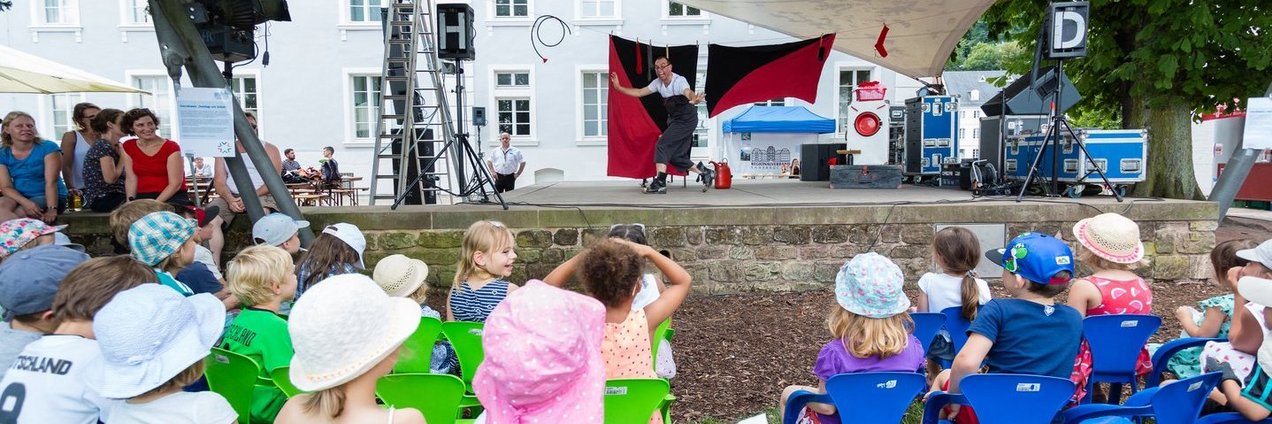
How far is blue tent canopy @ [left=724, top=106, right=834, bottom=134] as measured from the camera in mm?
16688

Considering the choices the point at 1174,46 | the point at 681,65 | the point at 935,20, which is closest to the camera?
the point at 1174,46

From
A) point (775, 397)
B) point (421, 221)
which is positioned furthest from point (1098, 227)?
point (421, 221)

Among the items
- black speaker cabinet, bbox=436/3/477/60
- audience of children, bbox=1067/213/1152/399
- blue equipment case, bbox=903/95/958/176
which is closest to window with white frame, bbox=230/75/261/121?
black speaker cabinet, bbox=436/3/477/60

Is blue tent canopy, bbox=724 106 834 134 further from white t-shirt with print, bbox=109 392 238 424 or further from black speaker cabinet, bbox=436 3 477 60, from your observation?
white t-shirt with print, bbox=109 392 238 424

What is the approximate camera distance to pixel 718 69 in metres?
9.29

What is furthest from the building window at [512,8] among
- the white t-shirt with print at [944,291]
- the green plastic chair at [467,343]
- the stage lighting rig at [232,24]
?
the green plastic chair at [467,343]

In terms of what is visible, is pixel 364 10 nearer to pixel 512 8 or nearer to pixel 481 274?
pixel 512 8

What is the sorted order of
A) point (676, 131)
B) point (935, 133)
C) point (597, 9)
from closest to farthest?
point (676, 131) → point (935, 133) → point (597, 9)

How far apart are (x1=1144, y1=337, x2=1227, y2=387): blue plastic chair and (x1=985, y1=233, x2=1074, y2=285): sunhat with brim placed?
643mm

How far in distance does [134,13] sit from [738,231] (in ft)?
55.7

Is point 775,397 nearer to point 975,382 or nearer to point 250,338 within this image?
point 975,382

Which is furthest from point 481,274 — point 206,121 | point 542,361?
point 206,121

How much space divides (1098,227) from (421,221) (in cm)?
430

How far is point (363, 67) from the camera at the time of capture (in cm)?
1709
